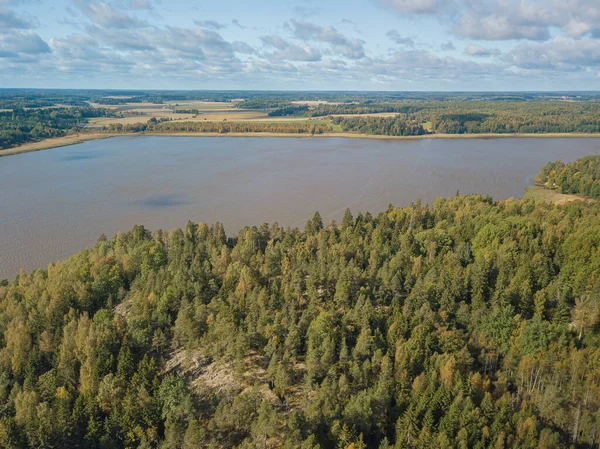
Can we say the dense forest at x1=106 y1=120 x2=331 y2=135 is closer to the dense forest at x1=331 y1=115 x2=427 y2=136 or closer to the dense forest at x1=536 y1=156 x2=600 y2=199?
the dense forest at x1=331 y1=115 x2=427 y2=136

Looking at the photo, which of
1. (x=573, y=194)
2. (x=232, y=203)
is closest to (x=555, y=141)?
(x=573, y=194)

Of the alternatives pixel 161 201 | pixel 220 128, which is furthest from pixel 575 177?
pixel 220 128

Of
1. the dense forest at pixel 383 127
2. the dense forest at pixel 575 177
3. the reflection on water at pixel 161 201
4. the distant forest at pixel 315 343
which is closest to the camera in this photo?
the distant forest at pixel 315 343

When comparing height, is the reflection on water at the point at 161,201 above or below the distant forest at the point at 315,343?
above

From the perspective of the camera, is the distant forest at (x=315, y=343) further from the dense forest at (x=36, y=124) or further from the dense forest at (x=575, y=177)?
the dense forest at (x=36, y=124)

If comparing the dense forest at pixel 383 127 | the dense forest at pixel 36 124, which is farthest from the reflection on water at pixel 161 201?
the dense forest at pixel 383 127

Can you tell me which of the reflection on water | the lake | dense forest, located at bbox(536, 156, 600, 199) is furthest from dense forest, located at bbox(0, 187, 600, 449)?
dense forest, located at bbox(536, 156, 600, 199)
